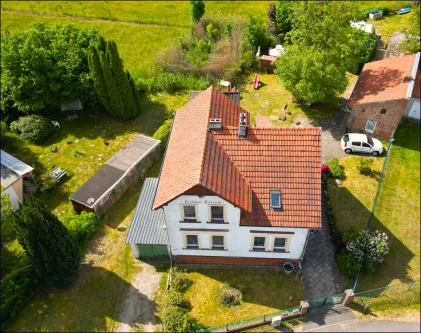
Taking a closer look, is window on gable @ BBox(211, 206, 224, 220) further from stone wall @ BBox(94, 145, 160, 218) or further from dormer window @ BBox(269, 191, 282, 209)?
stone wall @ BBox(94, 145, 160, 218)

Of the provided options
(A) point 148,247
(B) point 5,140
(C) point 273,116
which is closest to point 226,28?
(C) point 273,116

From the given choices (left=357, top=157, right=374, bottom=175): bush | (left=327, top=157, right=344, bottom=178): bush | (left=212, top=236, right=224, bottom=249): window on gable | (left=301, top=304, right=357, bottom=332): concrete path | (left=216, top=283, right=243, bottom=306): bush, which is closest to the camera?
(left=301, top=304, right=357, bottom=332): concrete path

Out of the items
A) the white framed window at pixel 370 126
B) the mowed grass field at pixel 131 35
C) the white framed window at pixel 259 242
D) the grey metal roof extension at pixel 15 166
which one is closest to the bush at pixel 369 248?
the white framed window at pixel 259 242

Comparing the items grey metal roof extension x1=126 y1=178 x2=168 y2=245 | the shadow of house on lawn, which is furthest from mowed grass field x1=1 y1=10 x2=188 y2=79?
the shadow of house on lawn

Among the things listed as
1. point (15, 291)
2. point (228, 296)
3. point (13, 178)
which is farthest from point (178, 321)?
point (13, 178)

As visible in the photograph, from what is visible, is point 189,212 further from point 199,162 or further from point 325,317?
point 325,317

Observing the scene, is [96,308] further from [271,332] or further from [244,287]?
[271,332]
